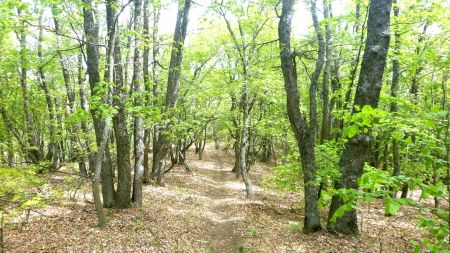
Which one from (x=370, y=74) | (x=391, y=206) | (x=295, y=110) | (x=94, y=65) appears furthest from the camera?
(x=94, y=65)

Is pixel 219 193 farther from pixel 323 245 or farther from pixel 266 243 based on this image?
pixel 323 245

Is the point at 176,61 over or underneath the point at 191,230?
over

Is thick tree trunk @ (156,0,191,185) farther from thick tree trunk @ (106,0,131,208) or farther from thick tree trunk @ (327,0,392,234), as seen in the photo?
thick tree trunk @ (327,0,392,234)

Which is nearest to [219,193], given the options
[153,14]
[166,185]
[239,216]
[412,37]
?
[166,185]

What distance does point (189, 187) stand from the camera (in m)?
18.3

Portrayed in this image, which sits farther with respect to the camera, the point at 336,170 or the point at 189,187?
the point at 189,187

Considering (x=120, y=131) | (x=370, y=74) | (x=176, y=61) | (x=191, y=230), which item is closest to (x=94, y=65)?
(x=120, y=131)

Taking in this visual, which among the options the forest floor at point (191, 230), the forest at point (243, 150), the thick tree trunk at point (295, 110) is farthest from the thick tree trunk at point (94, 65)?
the thick tree trunk at point (295, 110)

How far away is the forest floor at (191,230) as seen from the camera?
786 cm

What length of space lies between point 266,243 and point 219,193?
28.5 ft

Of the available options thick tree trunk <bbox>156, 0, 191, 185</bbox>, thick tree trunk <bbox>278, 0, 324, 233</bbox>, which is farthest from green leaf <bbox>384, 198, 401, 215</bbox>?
thick tree trunk <bbox>156, 0, 191, 185</bbox>

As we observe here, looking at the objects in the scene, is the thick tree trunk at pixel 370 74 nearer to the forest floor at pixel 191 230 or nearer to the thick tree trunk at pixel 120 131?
the forest floor at pixel 191 230

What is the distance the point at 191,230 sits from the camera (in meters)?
10.2

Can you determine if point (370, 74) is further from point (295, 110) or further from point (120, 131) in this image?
point (120, 131)
